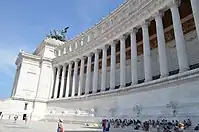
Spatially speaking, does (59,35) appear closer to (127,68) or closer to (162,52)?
(127,68)

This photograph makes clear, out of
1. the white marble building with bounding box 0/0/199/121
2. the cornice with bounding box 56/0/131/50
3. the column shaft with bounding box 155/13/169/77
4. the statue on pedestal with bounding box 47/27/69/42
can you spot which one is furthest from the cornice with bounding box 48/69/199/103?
the statue on pedestal with bounding box 47/27/69/42

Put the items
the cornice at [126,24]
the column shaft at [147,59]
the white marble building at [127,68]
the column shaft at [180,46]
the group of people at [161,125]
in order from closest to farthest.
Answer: the group of people at [161,125]
the column shaft at [180,46]
the white marble building at [127,68]
the column shaft at [147,59]
the cornice at [126,24]

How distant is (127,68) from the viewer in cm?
3956

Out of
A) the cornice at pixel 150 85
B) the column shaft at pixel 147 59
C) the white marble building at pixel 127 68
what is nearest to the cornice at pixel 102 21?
the white marble building at pixel 127 68

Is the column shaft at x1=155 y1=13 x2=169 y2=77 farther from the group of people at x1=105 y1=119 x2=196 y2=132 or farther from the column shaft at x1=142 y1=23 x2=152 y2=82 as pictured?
the group of people at x1=105 y1=119 x2=196 y2=132

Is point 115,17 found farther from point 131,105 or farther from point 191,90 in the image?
point 191,90

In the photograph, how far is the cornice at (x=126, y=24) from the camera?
1076 inches

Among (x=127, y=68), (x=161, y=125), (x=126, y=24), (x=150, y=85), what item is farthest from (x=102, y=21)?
(x=161, y=125)

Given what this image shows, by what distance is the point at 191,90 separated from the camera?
19312mm

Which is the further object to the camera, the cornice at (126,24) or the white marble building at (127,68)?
the cornice at (126,24)

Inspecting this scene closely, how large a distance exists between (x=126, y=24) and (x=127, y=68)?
10.3 m

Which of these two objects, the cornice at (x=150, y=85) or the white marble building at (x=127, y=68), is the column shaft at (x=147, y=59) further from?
A: the cornice at (x=150, y=85)

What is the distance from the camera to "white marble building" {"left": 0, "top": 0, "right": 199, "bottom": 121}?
21.8m

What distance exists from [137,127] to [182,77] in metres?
7.02
